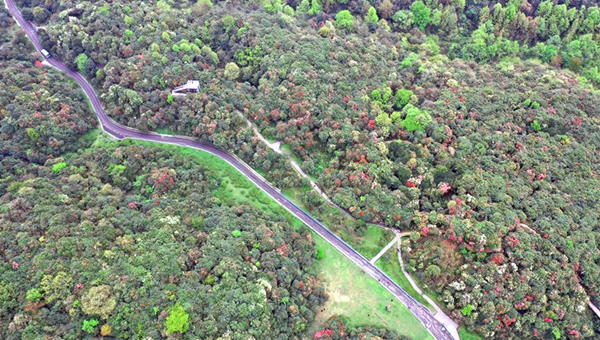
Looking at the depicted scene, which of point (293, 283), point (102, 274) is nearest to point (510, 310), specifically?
point (293, 283)

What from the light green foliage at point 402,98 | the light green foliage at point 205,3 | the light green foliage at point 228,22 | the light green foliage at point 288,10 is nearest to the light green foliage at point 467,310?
the light green foliage at point 402,98

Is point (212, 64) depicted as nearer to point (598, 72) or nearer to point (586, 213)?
point (586, 213)

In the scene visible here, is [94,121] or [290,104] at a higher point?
[290,104]

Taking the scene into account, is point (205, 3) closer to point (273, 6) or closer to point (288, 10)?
point (273, 6)

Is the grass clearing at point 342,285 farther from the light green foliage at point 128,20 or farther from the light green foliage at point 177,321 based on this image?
the light green foliage at point 128,20

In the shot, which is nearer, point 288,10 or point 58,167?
point 58,167

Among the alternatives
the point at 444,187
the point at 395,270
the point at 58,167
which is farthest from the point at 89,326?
the point at 444,187
